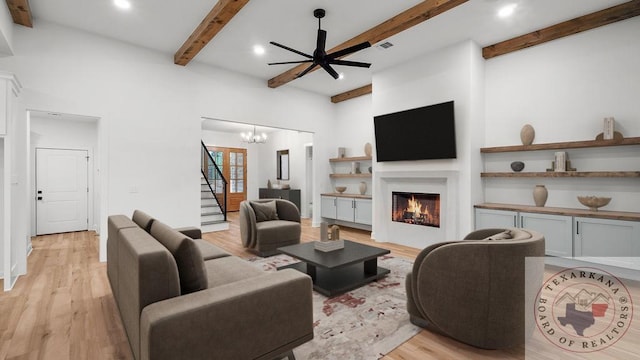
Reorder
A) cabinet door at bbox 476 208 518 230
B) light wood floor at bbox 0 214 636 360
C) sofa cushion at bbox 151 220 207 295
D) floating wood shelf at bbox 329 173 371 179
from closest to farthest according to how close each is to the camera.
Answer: sofa cushion at bbox 151 220 207 295 < light wood floor at bbox 0 214 636 360 < cabinet door at bbox 476 208 518 230 < floating wood shelf at bbox 329 173 371 179

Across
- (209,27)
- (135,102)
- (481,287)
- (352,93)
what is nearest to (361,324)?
(481,287)

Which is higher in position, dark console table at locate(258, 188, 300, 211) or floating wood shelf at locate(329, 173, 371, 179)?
floating wood shelf at locate(329, 173, 371, 179)

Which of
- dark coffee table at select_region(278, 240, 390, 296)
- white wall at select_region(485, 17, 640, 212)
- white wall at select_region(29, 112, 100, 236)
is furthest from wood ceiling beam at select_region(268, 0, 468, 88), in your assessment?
white wall at select_region(29, 112, 100, 236)

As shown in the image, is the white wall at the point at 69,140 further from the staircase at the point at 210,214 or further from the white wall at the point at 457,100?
the white wall at the point at 457,100

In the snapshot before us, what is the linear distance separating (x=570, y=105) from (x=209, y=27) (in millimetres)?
5034

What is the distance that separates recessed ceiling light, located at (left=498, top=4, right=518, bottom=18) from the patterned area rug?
3545 millimetres

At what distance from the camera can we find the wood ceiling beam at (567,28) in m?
3.61

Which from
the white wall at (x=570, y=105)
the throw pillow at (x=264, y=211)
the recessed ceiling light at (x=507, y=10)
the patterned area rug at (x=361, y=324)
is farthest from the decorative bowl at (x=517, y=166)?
the throw pillow at (x=264, y=211)

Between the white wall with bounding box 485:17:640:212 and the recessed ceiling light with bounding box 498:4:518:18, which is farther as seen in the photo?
the white wall with bounding box 485:17:640:212

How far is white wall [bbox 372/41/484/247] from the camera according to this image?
4.53 meters

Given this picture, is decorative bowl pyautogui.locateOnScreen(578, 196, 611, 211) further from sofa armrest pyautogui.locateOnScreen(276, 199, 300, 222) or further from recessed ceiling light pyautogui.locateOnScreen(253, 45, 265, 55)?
recessed ceiling light pyautogui.locateOnScreen(253, 45, 265, 55)

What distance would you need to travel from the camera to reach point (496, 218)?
434 centimetres

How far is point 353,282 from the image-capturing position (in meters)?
3.30

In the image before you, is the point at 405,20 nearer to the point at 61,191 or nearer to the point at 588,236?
the point at 588,236
